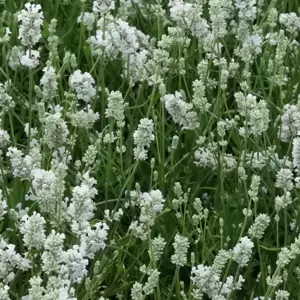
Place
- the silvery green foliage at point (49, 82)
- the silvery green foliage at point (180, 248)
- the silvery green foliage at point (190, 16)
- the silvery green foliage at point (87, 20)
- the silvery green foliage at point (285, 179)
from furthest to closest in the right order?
1. the silvery green foliage at point (87, 20)
2. the silvery green foliage at point (190, 16)
3. the silvery green foliage at point (49, 82)
4. the silvery green foliage at point (285, 179)
5. the silvery green foliage at point (180, 248)

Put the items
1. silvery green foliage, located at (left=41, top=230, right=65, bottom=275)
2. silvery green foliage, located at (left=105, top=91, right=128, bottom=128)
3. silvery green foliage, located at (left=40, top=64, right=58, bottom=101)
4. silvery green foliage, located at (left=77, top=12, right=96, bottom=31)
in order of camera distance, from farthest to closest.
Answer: silvery green foliage, located at (left=77, top=12, right=96, bottom=31)
silvery green foliage, located at (left=40, top=64, right=58, bottom=101)
silvery green foliage, located at (left=105, top=91, right=128, bottom=128)
silvery green foliage, located at (left=41, top=230, right=65, bottom=275)

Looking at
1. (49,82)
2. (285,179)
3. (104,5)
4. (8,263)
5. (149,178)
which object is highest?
(104,5)

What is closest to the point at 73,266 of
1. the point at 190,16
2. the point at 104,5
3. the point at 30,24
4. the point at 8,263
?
the point at 8,263

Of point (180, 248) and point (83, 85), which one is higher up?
point (83, 85)

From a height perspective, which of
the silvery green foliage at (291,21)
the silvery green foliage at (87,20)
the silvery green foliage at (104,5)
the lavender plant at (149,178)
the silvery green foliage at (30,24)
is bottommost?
the lavender plant at (149,178)

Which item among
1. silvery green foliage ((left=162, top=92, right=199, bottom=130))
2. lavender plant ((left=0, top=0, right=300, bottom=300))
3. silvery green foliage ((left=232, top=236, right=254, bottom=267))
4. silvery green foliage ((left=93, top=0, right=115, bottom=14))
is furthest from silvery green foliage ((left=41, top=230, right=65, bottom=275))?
silvery green foliage ((left=93, top=0, right=115, bottom=14))

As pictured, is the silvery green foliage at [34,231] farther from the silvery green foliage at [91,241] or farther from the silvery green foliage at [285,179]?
the silvery green foliage at [285,179]

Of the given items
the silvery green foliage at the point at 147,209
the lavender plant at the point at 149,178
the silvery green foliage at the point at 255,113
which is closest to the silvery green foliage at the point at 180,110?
the lavender plant at the point at 149,178

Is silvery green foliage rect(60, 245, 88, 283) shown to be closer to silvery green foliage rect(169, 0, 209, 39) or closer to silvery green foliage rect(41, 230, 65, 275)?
silvery green foliage rect(41, 230, 65, 275)

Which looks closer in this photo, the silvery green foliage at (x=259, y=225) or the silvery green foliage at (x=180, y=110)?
the silvery green foliage at (x=259, y=225)

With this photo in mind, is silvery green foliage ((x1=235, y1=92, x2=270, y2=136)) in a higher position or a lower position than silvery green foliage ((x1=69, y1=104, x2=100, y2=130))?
higher

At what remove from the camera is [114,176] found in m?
2.47

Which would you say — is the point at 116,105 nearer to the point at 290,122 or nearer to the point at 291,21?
the point at 290,122

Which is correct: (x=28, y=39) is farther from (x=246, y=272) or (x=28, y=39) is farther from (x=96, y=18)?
(x=96, y=18)
